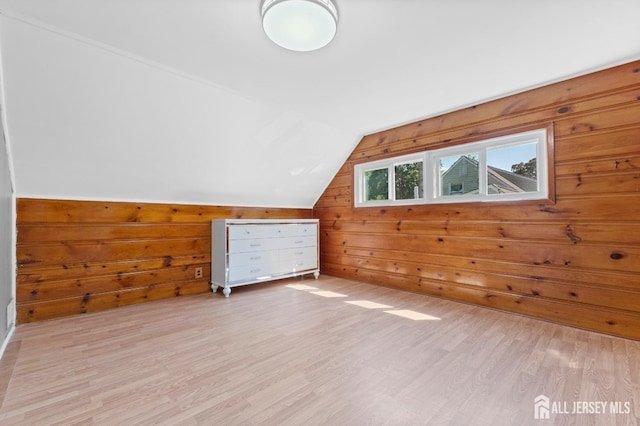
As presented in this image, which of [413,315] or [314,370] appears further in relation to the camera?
[413,315]

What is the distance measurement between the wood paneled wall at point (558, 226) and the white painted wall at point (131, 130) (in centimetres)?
177

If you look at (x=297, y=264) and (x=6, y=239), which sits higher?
(x=6, y=239)

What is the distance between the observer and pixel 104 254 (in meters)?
2.92

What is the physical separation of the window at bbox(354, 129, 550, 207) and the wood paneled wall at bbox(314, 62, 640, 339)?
0.33 ft

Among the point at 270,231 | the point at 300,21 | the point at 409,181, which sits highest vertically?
the point at 300,21

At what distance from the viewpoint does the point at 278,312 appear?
2.82 m

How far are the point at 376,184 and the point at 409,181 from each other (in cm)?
54

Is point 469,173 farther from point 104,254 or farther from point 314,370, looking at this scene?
point 104,254

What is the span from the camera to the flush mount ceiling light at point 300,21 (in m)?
1.51

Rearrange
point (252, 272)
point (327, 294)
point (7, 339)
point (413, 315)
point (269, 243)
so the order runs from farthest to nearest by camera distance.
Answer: point (269, 243)
point (252, 272)
point (327, 294)
point (413, 315)
point (7, 339)

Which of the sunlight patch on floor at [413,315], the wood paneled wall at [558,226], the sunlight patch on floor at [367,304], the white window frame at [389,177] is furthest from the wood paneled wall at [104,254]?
the wood paneled wall at [558,226]

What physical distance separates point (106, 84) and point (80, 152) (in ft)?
2.47

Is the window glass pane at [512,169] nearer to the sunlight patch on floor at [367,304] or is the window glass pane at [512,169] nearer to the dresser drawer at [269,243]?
the sunlight patch on floor at [367,304]

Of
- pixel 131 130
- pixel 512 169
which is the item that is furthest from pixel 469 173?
pixel 131 130
